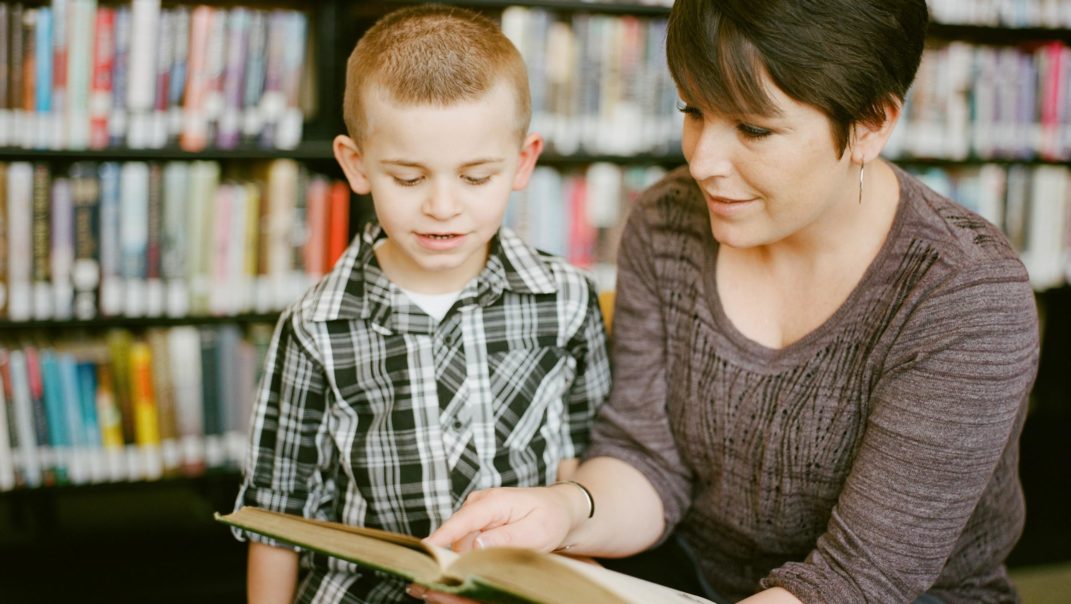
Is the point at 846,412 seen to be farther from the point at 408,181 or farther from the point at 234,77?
the point at 234,77

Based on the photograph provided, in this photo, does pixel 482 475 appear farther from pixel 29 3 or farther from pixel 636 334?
pixel 29 3

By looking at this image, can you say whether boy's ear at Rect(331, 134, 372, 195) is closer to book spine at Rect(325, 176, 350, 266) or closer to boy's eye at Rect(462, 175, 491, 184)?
boy's eye at Rect(462, 175, 491, 184)

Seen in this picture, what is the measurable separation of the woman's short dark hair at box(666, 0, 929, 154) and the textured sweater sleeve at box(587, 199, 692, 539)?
310 mm

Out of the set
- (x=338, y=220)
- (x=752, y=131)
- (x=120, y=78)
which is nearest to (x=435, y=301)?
(x=752, y=131)

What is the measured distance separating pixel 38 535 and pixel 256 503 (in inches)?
57.9

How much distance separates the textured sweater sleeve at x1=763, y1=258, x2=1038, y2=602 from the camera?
39.8 inches

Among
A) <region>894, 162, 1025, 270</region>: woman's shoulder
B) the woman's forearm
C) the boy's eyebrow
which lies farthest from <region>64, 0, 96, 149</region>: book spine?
<region>894, 162, 1025, 270</region>: woman's shoulder

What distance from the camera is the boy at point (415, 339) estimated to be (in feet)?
3.54

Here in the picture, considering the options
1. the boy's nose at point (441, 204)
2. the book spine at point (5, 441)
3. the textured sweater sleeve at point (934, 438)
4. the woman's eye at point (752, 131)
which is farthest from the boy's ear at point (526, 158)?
the book spine at point (5, 441)

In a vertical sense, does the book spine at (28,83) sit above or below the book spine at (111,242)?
above

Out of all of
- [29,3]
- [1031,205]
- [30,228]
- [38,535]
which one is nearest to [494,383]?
[30,228]

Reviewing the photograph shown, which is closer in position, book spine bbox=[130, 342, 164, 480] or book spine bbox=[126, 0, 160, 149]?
book spine bbox=[126, 0, 160, 149]

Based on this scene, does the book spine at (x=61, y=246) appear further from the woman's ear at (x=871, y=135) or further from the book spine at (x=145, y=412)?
the woman's ear at (x=871, y=135)

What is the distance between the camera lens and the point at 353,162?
116 centimetres
